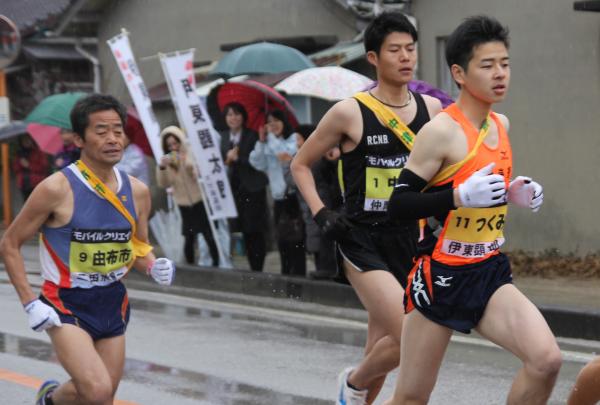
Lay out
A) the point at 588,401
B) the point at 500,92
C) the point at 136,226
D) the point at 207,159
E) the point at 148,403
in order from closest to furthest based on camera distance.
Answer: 1. the point at 500,92
2. the point at 588,401
3. the point at 136,226
4. the point at 148,403
5. the point at 207,159

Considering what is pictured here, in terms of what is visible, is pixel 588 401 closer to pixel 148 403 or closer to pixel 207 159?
pixel 148 403

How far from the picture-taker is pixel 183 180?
1447 centimetres

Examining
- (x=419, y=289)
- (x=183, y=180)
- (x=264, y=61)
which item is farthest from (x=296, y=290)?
(x=419, y=289)

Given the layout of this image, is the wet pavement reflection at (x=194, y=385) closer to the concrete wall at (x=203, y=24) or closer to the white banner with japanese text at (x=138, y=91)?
the white banner with japanese text at (x=138, y=91)

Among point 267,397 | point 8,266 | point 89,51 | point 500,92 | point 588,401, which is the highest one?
point 500,92

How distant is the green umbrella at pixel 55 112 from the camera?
15.4m

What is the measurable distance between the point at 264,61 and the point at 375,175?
877 centimetres

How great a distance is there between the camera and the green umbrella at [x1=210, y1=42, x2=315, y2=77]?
14711 mm

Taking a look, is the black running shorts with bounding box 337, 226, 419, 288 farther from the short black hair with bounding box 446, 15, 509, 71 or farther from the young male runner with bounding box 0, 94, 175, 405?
the short black hair with bounding box 446, 15, 509, 71

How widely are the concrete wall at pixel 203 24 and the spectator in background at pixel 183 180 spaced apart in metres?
4.21

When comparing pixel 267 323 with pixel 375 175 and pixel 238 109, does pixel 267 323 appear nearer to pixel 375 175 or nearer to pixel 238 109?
pixel 238 109

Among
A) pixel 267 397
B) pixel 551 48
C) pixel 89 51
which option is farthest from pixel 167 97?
pixel 267 397

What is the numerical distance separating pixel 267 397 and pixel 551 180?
25.9ft

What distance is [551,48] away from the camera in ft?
48.3
